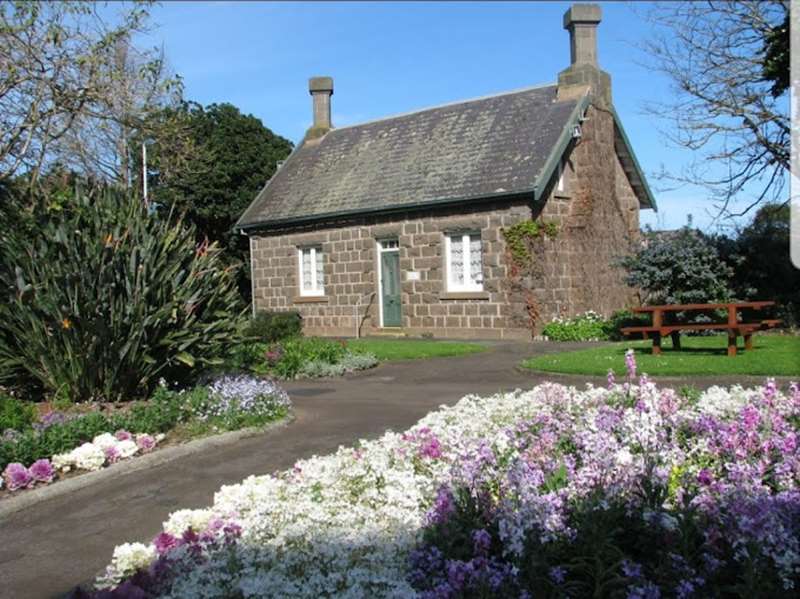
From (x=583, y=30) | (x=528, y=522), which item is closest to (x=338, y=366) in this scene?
(x=528, y=522)

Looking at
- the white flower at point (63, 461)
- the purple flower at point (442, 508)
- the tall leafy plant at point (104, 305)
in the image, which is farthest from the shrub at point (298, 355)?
the purple flower at point (442, 508)

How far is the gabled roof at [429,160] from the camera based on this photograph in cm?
2038

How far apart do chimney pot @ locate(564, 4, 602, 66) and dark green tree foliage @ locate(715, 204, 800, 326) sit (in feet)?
21.0

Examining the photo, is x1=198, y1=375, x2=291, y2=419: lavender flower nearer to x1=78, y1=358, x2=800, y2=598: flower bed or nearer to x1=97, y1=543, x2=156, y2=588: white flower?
x1=78, y1=358, x2=800, y2=598: flower bed

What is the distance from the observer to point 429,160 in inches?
901

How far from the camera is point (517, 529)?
3588 millimetres

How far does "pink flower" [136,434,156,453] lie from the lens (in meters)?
7.43

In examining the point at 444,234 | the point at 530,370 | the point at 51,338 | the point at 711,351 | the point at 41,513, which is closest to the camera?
the point at 41,513

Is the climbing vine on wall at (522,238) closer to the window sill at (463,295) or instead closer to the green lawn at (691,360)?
the window sill at (463,295)

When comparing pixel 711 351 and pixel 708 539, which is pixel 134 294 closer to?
pixel 708 539

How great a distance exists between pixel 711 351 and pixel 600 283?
805 centimetres

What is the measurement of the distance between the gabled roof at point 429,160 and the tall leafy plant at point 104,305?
11482 millimetres

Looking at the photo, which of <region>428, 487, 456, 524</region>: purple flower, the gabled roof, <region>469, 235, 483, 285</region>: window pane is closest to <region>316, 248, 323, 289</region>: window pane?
Result: the gabled roof

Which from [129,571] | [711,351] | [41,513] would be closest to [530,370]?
[711,351]
